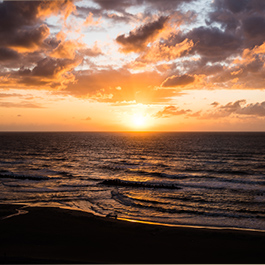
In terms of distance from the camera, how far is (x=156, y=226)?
18422 millimetres

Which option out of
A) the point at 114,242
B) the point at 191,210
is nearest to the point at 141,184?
the point at 191,210

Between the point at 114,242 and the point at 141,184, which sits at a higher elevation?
the point at 114,242

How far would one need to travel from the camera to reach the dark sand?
1305cm

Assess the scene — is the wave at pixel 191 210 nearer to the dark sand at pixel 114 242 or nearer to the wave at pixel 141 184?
the dark sand at pixel 114 242

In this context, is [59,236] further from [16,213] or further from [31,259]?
[16,213]

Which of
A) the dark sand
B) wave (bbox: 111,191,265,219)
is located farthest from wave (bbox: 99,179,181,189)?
the dark sand

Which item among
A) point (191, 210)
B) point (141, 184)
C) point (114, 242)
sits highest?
point (114, 242)

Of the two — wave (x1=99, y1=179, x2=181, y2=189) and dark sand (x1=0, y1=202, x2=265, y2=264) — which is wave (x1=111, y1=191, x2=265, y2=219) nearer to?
dark sand (x1=0, y1=202, x2=265, y2=264)

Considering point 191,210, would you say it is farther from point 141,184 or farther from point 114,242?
point 141,184

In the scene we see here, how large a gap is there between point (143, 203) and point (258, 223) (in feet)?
35.9

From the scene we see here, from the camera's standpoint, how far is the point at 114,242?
1540 centimetres

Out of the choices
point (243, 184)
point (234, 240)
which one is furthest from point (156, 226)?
point (243, 184)

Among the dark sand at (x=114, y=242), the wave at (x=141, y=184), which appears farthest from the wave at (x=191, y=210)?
the wave at (x=141, y=184)

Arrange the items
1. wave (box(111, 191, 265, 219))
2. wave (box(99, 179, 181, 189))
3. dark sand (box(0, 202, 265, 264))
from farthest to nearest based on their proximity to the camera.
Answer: wave (box(99, 179, 181, 189)) < wave (box(111, 191, 265, 219)) < dark sand (box(0, 202, 265, 264))
